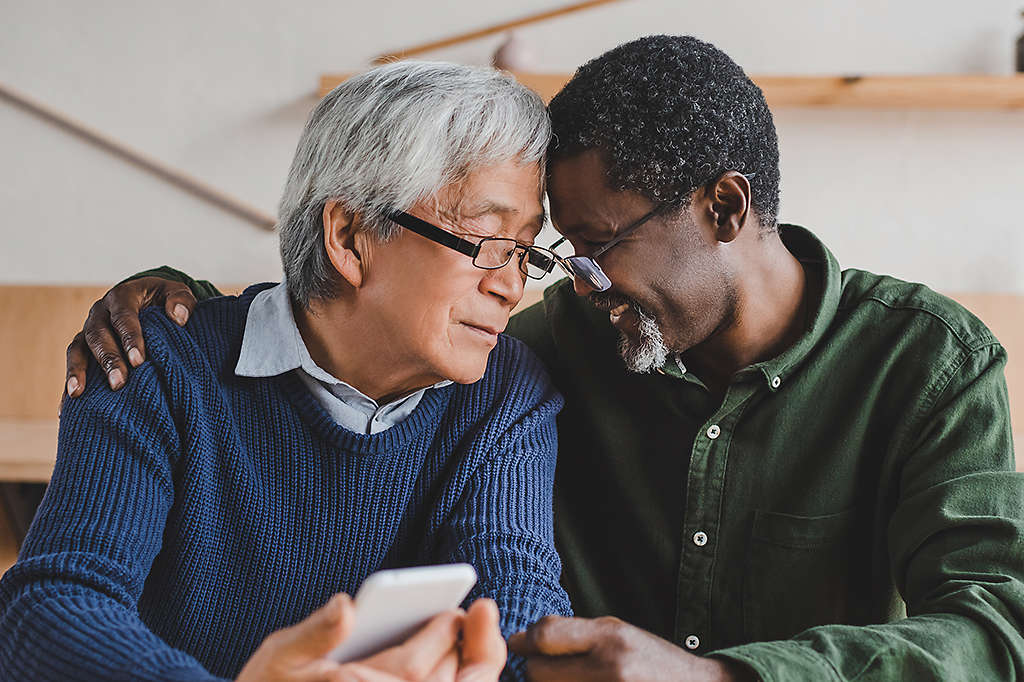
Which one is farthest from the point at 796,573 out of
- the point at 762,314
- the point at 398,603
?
the point at 398,603

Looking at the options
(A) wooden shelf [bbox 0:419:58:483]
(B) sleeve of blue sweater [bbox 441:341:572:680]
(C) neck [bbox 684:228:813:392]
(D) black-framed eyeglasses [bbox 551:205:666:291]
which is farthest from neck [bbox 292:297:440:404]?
(A) wooden shelf [bbox 0:419:58:483]

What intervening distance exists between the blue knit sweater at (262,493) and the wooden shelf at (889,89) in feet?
6.59

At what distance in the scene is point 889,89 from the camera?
10.5 ft

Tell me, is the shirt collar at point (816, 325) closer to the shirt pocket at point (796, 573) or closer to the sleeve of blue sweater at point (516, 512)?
the shirt pocket at point (796, 573)

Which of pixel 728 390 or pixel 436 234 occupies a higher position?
pixel 436 234

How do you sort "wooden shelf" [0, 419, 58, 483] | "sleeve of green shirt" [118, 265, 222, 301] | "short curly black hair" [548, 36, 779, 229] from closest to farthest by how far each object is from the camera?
"short curly black hair" [548, 36, 779, 229]
"sleeve of green shirt" [118, 265, 222, 301]
"wooden shelf" [0, 419, 58, 483]

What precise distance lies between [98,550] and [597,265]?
762mm

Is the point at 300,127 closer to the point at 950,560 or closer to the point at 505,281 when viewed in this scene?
the point at 505,281

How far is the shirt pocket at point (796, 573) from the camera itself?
1.48 metres

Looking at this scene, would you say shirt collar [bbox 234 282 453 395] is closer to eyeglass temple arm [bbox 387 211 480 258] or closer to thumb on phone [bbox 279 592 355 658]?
eyeglass temple arm [bbox 387 211 480 258]

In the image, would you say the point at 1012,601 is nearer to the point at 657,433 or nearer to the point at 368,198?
the point at 657,433

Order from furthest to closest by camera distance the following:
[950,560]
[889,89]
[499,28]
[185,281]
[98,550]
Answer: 1. [499,28]
2. [889,89]
3. [185,281]
4. [950,560]
5. [98,550]

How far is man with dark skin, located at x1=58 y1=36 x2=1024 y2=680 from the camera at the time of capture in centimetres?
140

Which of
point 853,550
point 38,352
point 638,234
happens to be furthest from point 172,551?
point 38,352
